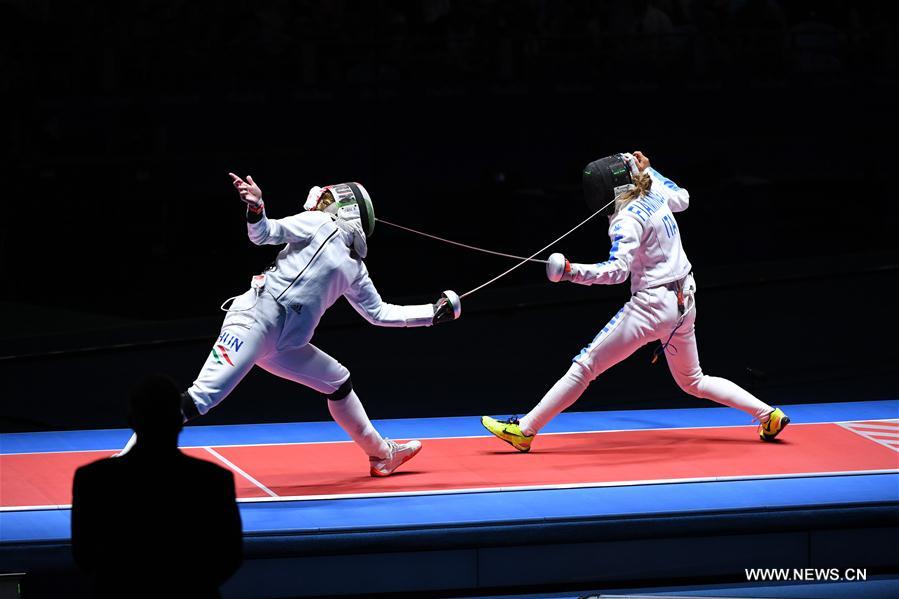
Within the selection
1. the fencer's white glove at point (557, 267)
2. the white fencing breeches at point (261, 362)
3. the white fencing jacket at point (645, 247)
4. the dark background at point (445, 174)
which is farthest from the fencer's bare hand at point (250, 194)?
the dark background at point (445, 174)

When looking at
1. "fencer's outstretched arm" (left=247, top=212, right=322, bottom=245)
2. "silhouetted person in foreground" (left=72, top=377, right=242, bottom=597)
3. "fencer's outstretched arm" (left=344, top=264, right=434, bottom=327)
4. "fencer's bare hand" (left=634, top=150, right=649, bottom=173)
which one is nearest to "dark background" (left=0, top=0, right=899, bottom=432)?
"fencer's bare hand" (left=634, top=150, right=649, bottom=173)

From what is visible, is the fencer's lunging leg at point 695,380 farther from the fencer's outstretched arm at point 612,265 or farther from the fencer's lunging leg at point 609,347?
the fencer's outstretched arm at point 612,265

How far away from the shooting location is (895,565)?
4590 millimetres

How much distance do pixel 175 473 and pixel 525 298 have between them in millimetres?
7082

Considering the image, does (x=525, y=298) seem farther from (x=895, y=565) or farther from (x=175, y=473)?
(x=175, y=473)

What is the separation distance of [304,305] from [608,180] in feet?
4.96

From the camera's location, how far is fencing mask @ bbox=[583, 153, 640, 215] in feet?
17.8

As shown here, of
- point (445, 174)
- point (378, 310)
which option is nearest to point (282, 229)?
point (378, 310)

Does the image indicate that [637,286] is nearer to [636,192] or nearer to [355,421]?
[636,192]

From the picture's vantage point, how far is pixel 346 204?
4.89 m

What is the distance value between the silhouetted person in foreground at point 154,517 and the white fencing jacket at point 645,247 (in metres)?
2.78

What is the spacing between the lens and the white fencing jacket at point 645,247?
5.21m

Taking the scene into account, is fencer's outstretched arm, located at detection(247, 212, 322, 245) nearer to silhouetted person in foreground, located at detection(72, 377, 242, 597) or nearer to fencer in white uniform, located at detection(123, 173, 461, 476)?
fencer in white uniform, located at detection(123, 173, 461, 476)

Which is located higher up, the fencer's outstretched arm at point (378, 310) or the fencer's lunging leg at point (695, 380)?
the fencer's outstretched arm at point (378, 310)
